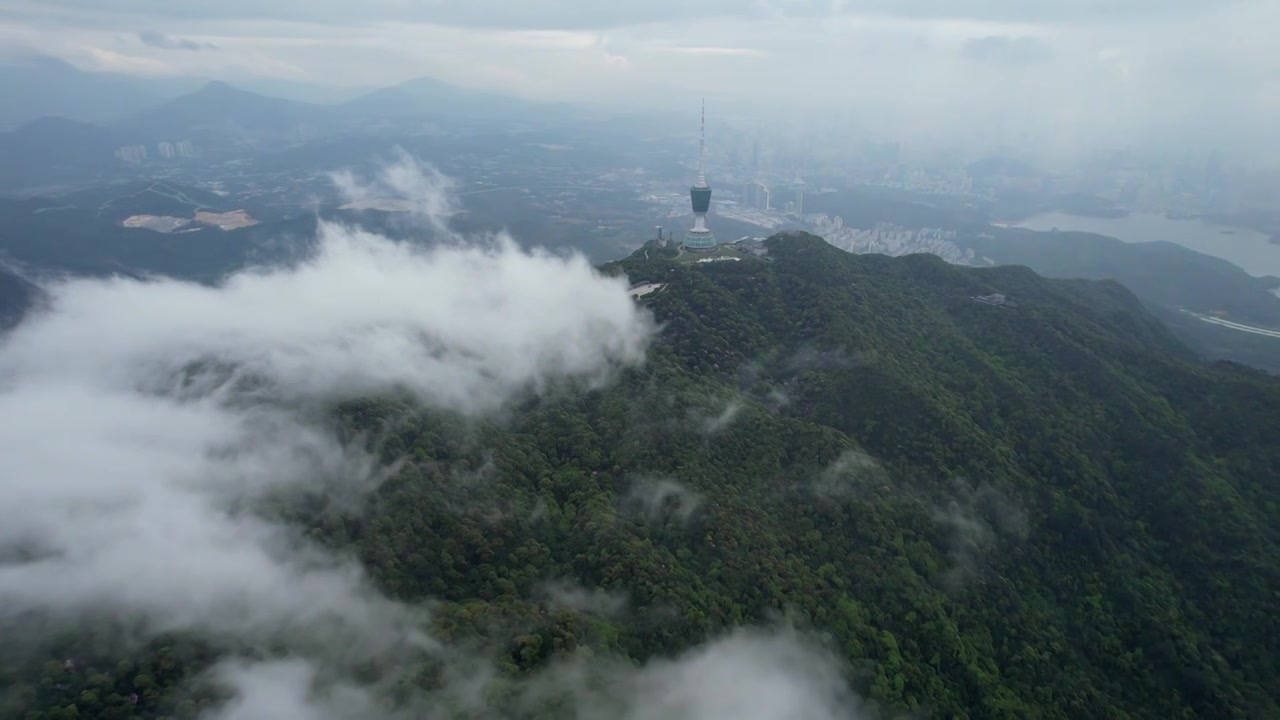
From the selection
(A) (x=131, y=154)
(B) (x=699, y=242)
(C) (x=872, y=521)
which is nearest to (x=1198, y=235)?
(B) (x=699, y=242)

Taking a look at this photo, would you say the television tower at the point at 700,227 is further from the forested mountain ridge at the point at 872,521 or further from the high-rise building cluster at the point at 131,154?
the high-rise building cluster at the point at 131,154

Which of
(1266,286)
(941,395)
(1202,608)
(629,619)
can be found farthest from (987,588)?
(1266,286)

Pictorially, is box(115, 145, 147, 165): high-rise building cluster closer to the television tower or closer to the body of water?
the television tower

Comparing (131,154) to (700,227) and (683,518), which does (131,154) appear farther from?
(683,518)

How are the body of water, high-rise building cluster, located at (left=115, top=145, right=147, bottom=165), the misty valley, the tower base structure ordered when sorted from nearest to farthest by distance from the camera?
1. the misty valley
2. the tower base structure
3. the body of water
4. high-rise building cluster, located at (left=115, top=145, right=147, bottom=165)

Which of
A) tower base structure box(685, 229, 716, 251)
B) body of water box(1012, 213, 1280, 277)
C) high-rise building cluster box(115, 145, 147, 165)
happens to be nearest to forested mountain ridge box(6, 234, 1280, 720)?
tower base structure box(685, 229, 716, 251)

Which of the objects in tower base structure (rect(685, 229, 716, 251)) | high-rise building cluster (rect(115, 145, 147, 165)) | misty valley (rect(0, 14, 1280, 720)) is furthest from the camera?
high-rise building cluster (rect(115, 145, 147, 165))
